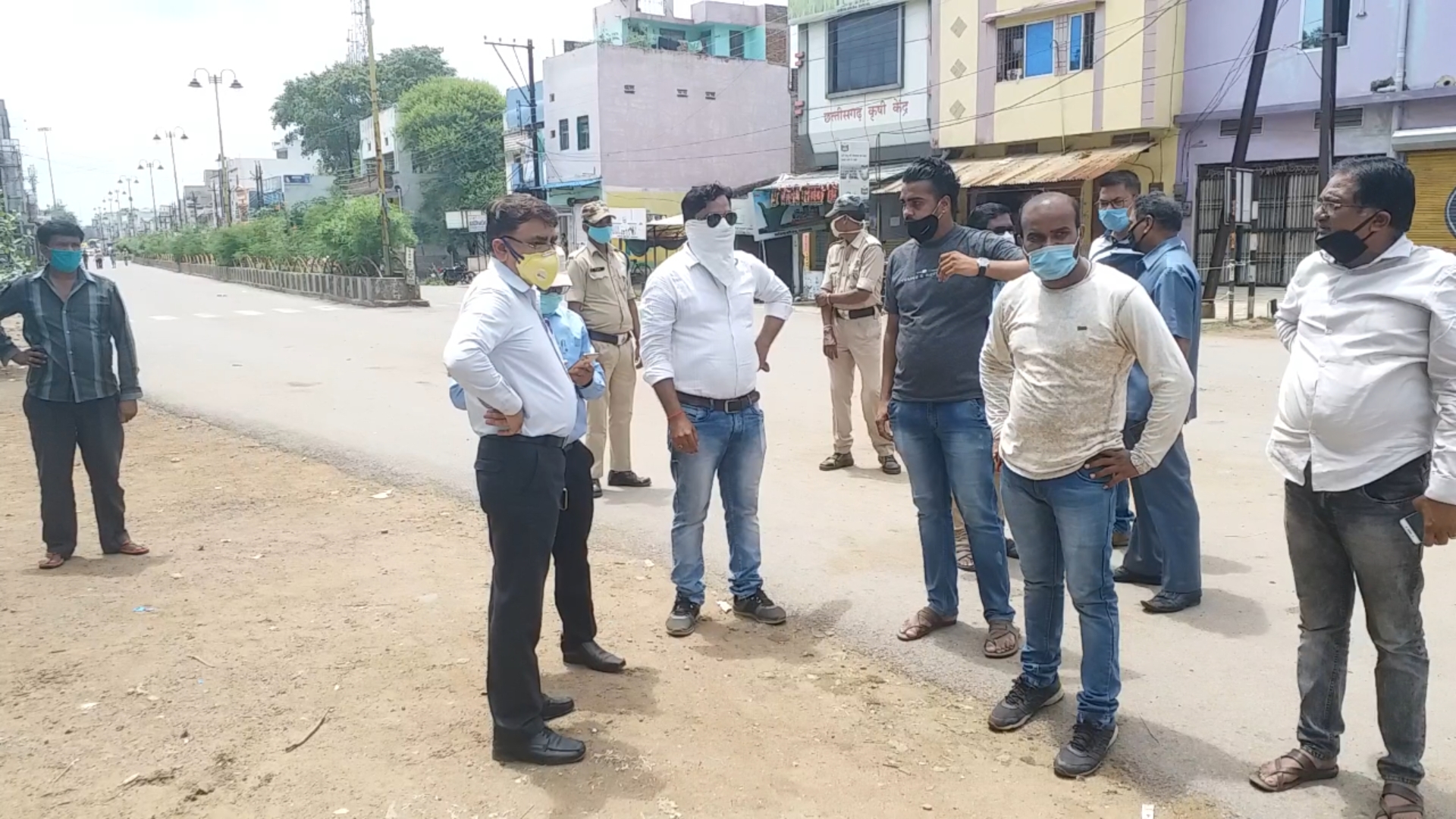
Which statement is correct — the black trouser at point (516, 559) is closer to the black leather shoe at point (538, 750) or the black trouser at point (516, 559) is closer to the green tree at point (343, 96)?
the black leather shoe at point (538, 750)

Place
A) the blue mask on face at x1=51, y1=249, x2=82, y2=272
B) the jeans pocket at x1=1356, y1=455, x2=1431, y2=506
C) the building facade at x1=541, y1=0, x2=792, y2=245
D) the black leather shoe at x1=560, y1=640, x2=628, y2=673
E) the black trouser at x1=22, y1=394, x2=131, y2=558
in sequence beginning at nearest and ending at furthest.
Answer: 1. the jeans pocket at x1=1356, y1=455, x2=1431, y2=506
2. the black leather shoe at x1=560, y1=640, x2=628, y2=673
3. the blue mask on face at x1=51, y1=249, x2=82, y2=272
4. the black trouser at x1=22, y1=394, x2=131, y2=558
5. the building facade at x1=541, y1=0, x2=792, y2=245

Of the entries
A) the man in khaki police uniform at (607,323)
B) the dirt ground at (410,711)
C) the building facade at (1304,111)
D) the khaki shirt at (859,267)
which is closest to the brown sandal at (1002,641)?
the dirt ground at (410,711)

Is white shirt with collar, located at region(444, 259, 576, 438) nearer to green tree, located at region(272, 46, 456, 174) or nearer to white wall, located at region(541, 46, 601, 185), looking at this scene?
white wall, located at region(541, 46, 601, 185)

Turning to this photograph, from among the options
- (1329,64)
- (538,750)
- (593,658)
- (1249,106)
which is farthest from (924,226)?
(1249,106)

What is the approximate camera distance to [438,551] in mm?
5887

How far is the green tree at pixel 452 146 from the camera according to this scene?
165 ft

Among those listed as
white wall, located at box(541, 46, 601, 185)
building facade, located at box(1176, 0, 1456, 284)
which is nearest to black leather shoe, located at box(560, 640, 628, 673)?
building facade, located at box(1176, 0, 1456, 284)

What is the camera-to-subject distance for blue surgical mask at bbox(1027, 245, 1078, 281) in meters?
3.22

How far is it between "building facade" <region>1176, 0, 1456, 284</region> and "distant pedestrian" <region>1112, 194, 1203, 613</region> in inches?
577

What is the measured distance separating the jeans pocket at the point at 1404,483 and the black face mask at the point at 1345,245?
0.57m

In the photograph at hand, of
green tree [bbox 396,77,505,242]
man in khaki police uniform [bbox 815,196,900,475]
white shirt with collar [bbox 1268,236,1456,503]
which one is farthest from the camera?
green tree [bbox 396,77,505,242]

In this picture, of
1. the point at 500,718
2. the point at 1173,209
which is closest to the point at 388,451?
the point at 500,718

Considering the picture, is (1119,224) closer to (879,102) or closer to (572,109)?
(879,102)

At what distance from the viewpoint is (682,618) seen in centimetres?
463
